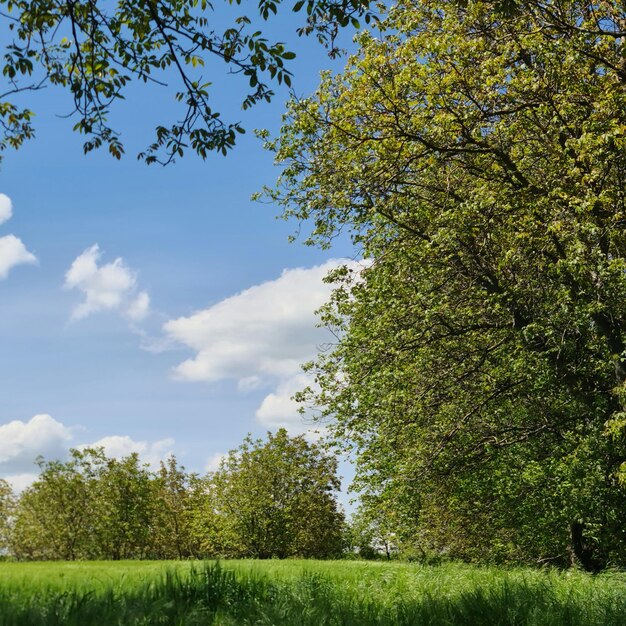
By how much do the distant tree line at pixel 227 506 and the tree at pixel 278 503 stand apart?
0.25 feet

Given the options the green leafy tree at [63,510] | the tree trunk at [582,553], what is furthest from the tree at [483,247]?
the green leafy tree at [63,510]

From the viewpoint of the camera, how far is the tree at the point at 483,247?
12867 mm

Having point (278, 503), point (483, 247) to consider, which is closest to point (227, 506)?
point (278, 503)

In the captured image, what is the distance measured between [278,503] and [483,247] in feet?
113

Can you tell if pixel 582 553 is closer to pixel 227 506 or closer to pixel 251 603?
pixel 251 603

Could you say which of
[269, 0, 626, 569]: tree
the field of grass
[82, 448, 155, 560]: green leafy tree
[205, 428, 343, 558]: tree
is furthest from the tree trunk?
[82, 448, 155, 560]: green leafy tree

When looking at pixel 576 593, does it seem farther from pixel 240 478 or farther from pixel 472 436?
pixel 240 478

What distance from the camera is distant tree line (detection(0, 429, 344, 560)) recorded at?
4419 cm

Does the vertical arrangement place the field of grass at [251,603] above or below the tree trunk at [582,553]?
above

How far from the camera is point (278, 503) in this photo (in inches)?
1756

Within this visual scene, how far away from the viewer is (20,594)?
5.38 m

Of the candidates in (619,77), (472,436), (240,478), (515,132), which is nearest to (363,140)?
(515,132)

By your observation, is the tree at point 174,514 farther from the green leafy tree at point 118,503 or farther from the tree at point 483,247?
the tree at point 483,247

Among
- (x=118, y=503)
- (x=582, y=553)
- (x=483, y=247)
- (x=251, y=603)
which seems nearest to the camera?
(x=251, y=603)
